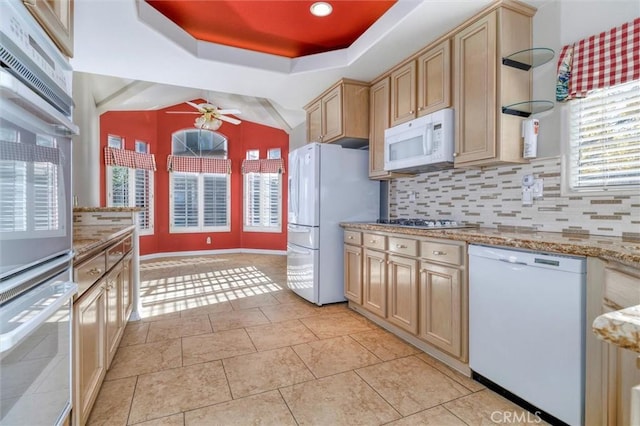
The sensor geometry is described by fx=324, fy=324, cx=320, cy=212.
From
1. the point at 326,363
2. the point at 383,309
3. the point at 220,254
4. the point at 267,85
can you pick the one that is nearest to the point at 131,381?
the point at 326,363

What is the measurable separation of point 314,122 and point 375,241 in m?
1.98

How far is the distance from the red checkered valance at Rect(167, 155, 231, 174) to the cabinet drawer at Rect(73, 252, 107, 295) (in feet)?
18.2

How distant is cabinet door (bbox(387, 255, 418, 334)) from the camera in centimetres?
246

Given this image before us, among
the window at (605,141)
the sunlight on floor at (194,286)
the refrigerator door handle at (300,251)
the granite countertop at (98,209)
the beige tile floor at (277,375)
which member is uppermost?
the window at (605,141)

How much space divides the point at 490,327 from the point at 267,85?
321 centimetres

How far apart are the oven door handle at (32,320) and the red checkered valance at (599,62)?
2835mm

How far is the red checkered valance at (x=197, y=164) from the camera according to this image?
697 centimetres

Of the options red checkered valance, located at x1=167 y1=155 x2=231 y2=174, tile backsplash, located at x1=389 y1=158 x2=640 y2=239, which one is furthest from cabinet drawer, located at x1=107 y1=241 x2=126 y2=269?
red checkered valance, located at x1=167 y1=155 x2=231 y2=174

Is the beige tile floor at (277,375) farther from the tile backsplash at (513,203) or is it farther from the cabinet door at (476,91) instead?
the cabinet door at (476,91)

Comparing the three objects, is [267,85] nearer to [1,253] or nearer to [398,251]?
[398,251]

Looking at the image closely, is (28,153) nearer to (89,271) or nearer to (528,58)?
(89,271)

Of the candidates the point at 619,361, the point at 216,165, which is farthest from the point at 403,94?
the point at 216,165

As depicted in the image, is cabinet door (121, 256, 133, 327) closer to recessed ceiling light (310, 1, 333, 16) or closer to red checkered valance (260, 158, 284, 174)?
recessed ceiling light (310, 1, 333, 16)

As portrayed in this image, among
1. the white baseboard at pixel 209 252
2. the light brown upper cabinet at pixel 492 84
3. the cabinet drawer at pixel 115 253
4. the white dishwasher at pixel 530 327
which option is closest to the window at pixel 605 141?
the light brown upper cabinet at pixel 492 84
